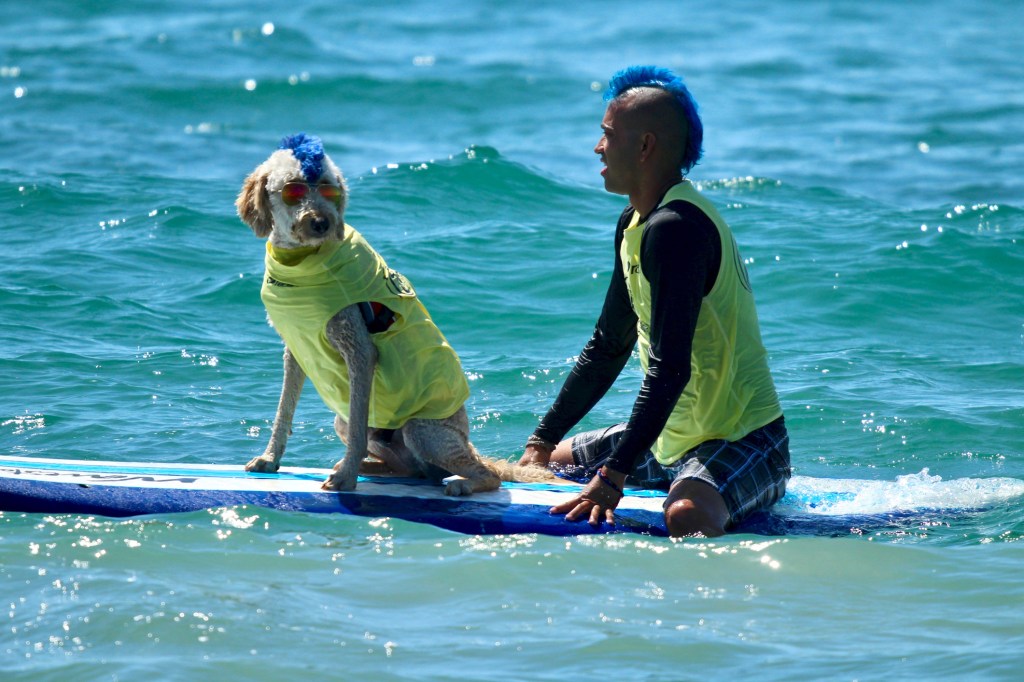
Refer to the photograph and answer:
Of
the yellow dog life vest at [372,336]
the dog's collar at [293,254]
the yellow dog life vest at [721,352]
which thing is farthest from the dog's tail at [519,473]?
the dog's collar at [293,254]

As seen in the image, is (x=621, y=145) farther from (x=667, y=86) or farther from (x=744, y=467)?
(x=744, y=467)

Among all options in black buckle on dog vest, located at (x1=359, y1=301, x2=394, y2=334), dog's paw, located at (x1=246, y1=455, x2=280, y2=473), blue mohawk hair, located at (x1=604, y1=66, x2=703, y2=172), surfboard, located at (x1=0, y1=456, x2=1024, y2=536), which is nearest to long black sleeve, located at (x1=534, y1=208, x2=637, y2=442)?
surfboard, located at (x1=0, y1=456, x2=1024, y2=536)

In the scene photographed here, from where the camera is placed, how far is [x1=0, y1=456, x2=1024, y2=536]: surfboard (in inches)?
218

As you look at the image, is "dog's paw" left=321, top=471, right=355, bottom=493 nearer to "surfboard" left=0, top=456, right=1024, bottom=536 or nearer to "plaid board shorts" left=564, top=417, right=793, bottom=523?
"surfboard" left=0, top=456, right=1024, bottom=536

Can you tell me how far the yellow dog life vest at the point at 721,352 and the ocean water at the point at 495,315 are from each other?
494 mm

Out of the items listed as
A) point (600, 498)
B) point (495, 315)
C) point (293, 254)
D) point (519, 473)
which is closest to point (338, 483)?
point (519, 473)

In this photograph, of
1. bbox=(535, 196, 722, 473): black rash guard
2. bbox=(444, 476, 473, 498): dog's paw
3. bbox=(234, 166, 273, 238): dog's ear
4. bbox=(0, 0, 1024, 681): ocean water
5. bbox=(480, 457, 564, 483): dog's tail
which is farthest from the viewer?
bbox=(480, 457, 564, 483): dog's tail

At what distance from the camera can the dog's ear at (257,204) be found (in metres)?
5.41

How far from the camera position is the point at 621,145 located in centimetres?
536

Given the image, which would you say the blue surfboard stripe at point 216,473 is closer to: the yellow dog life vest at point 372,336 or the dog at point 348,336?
the dog at point 348,336

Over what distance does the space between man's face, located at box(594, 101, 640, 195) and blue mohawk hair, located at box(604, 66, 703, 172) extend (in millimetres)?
90

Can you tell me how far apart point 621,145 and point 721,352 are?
0.93 m

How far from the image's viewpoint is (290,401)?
19.2 ft

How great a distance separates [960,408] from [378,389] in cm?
390
